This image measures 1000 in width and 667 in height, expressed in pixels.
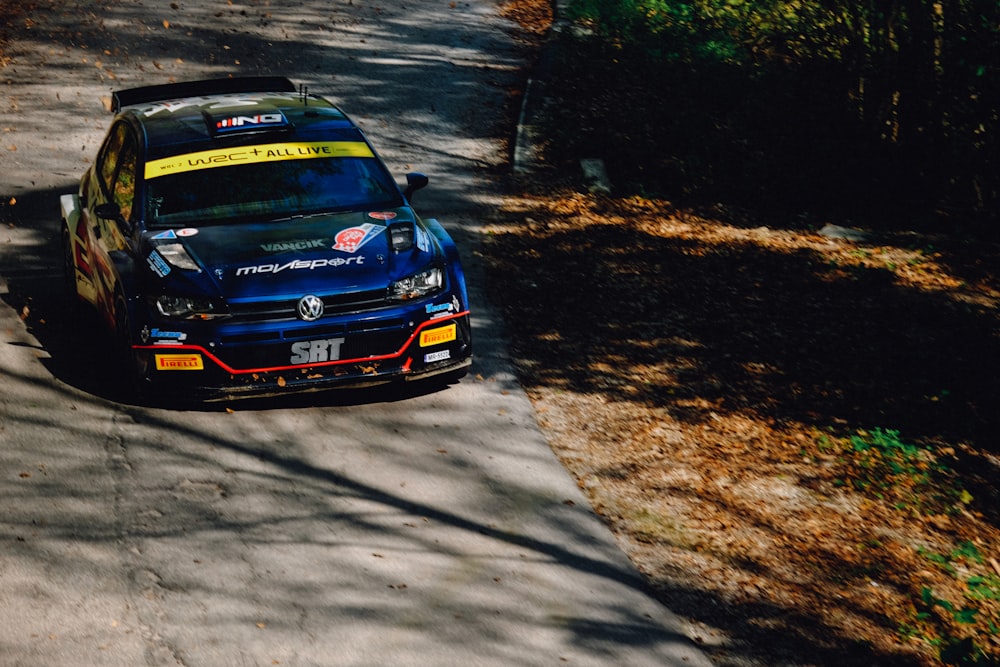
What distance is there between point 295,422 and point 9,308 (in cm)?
326

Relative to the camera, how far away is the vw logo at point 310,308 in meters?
7.42

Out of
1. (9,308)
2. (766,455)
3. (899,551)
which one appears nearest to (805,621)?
(899,551)

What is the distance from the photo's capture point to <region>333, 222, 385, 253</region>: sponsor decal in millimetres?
7859

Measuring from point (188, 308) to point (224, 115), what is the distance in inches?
84.4

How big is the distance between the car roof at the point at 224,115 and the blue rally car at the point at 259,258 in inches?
0.7

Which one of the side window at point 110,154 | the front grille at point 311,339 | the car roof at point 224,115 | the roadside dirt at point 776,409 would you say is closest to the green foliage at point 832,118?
the roadside dirt at point 776,409

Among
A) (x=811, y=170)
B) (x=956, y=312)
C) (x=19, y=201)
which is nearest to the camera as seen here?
(x=956, y=312)

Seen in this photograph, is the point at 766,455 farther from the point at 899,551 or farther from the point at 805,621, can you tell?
the point at 805,621

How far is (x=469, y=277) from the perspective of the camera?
10758mm

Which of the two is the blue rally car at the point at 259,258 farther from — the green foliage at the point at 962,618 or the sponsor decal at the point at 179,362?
the green foliage at the point at 962,618

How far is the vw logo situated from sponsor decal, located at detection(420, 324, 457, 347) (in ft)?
2.35

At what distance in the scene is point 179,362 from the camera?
24.3 feet

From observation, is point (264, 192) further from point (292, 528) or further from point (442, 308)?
point (292, 528)

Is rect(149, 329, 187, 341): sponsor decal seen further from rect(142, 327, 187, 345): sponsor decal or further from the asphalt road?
the asphalt road
